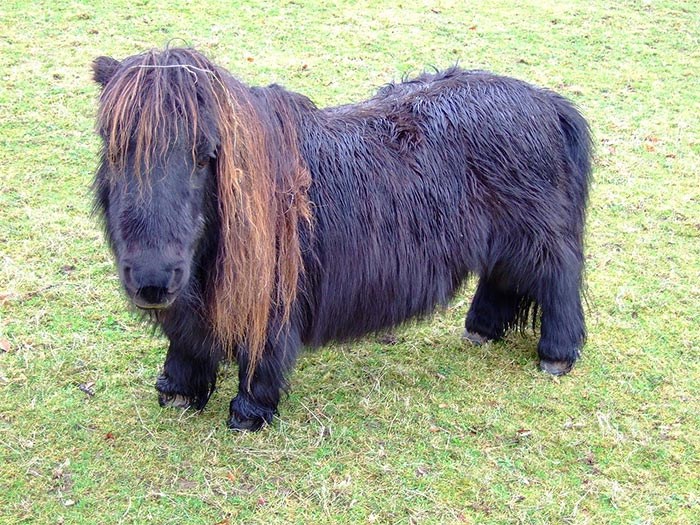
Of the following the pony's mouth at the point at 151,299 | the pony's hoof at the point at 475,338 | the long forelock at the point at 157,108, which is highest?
the long forelock at the point at 157,108

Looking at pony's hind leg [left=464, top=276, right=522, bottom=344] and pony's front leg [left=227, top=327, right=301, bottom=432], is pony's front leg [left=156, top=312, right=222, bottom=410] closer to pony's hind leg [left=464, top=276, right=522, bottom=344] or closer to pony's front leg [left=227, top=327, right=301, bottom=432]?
pony's front leg [left=227, top=327, right=301, bottom=432]

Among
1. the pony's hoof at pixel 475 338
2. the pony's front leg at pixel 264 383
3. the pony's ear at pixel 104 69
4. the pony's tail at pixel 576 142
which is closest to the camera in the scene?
the pony's ear at pixel 104 69

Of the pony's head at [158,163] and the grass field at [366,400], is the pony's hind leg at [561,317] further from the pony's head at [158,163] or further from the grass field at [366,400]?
the pony's head at [158,163]

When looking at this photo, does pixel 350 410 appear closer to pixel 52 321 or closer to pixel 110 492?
pixel 110 492

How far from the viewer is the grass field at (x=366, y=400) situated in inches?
127

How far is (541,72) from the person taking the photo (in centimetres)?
773

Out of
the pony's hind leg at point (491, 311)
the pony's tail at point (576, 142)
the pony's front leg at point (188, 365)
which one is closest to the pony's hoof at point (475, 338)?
the pony's hind leg at point (491, 311)

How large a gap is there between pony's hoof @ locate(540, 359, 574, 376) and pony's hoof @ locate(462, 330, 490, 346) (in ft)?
1.23

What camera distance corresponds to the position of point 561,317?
4031 mm

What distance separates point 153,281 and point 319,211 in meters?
0.95

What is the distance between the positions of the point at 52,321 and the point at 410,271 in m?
2.02

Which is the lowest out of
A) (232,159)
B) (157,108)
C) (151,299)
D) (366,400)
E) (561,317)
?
(366,400)

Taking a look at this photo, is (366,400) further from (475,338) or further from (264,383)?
(475,338)

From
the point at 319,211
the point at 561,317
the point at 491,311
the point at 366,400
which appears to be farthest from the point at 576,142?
the point at 366,400
